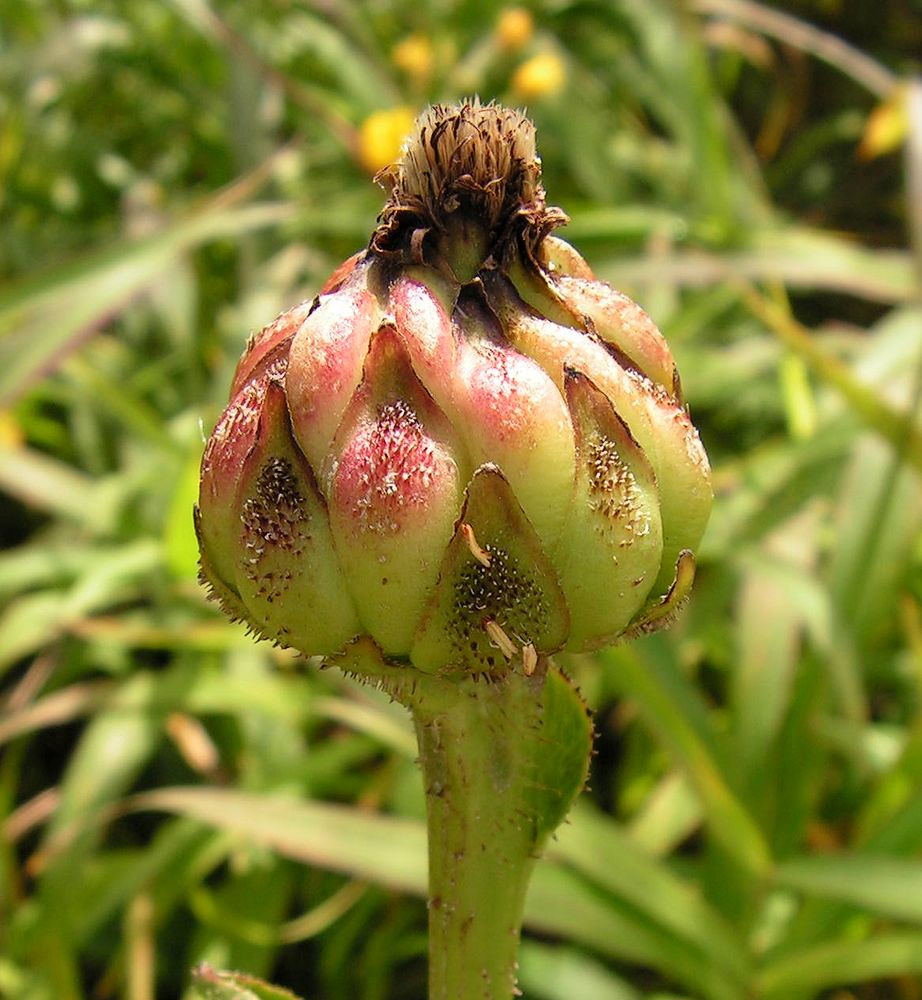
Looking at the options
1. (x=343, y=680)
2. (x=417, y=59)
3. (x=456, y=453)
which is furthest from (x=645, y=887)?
(x=417, y=59)

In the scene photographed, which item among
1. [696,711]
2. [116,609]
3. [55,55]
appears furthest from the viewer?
[55,55]

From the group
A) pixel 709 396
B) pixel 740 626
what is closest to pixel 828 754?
pixel 740 626

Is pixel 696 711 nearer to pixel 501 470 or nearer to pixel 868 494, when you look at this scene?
pixel 868 494

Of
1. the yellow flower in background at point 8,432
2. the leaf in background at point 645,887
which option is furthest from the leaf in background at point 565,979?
the yellow flower in background at point 8,432

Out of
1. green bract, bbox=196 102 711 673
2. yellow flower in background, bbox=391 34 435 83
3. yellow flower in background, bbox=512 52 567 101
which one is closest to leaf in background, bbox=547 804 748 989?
green bract, bbox=196 102 711 673

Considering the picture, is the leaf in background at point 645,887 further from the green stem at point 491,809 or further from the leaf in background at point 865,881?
the green stem at point 491,809

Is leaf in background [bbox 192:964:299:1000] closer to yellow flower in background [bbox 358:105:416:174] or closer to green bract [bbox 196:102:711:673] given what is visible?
green bract [bbox 196:102:711:673]

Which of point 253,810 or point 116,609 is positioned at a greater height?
point 116,609
